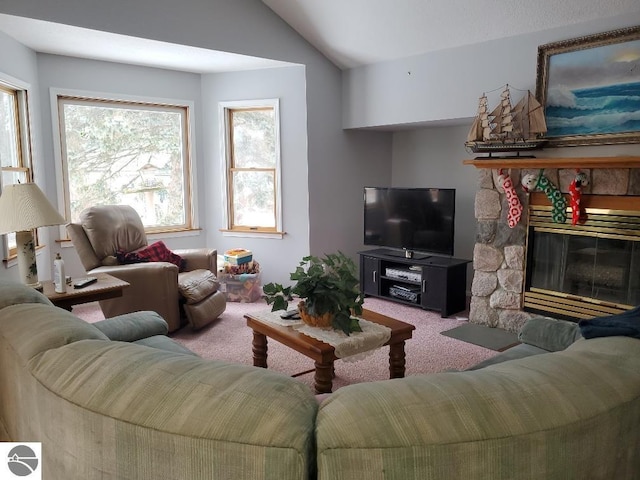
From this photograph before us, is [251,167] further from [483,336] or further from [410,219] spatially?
[483,336]

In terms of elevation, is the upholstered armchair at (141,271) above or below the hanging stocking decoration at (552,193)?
below

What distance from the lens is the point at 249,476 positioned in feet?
2.80

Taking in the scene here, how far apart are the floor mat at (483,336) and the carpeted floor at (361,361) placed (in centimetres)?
7

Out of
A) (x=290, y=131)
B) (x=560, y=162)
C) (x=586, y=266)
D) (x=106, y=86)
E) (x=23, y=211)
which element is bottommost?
(x=586, y=266)

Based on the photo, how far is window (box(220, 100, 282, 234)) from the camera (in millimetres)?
5297

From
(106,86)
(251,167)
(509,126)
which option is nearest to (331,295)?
(509,126)

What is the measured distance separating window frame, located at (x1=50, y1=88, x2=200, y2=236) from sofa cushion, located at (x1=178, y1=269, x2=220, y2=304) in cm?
124

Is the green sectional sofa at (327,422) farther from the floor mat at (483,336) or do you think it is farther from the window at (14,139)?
the window at (14,139)

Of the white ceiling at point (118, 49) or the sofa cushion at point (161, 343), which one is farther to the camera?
the white ceiling at point (118, 49)

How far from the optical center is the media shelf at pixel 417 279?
455cm

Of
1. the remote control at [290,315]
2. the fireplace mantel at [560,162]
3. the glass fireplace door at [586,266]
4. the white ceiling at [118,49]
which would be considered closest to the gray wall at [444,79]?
the fireplace mantel at [560,162]

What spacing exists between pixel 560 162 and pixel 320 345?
215 centimetres

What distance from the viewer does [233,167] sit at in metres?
5.48

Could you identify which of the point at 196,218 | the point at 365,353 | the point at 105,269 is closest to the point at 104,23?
the point at 105,269
